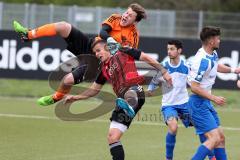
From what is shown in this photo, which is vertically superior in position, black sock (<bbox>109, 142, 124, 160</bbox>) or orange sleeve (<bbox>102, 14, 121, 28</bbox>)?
orange sleeve (<bbox>102, 14, 121, 28</bbox>)

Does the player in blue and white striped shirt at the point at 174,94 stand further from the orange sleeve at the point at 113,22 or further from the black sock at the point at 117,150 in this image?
the black sock at the point at 117,150

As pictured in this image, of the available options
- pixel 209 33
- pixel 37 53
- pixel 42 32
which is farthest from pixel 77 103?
pixel 209 33

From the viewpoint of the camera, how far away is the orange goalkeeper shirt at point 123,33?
1317 centimetres

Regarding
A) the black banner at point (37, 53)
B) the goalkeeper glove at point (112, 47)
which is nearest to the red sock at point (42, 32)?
the goalkeeper glove at point (112, 47)

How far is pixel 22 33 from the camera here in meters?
12.9

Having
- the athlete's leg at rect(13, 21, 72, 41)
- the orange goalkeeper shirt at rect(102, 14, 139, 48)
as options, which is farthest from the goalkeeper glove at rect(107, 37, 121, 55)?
the athlete's leg at rect(13, 21, 72, 41)

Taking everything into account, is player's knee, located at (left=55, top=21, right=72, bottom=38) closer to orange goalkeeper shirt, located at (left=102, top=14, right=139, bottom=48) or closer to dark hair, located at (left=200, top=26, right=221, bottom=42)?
orange goalkeeper shirt, located at (left=102, top=14, right=139, bottom=48)

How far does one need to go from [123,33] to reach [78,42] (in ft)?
2.71

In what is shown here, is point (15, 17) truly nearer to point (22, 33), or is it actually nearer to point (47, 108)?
point (47, 108)

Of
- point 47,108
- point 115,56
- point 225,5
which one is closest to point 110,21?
point 115,56

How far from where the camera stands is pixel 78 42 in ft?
44.2

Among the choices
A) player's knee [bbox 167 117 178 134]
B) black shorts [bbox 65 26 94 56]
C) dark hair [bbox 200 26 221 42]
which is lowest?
player's knee [bbox 167 117 178 134]

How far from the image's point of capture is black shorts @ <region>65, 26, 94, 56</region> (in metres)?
13.4

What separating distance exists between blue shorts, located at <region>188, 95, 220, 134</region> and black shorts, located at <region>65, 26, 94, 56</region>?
2601 millimetres
